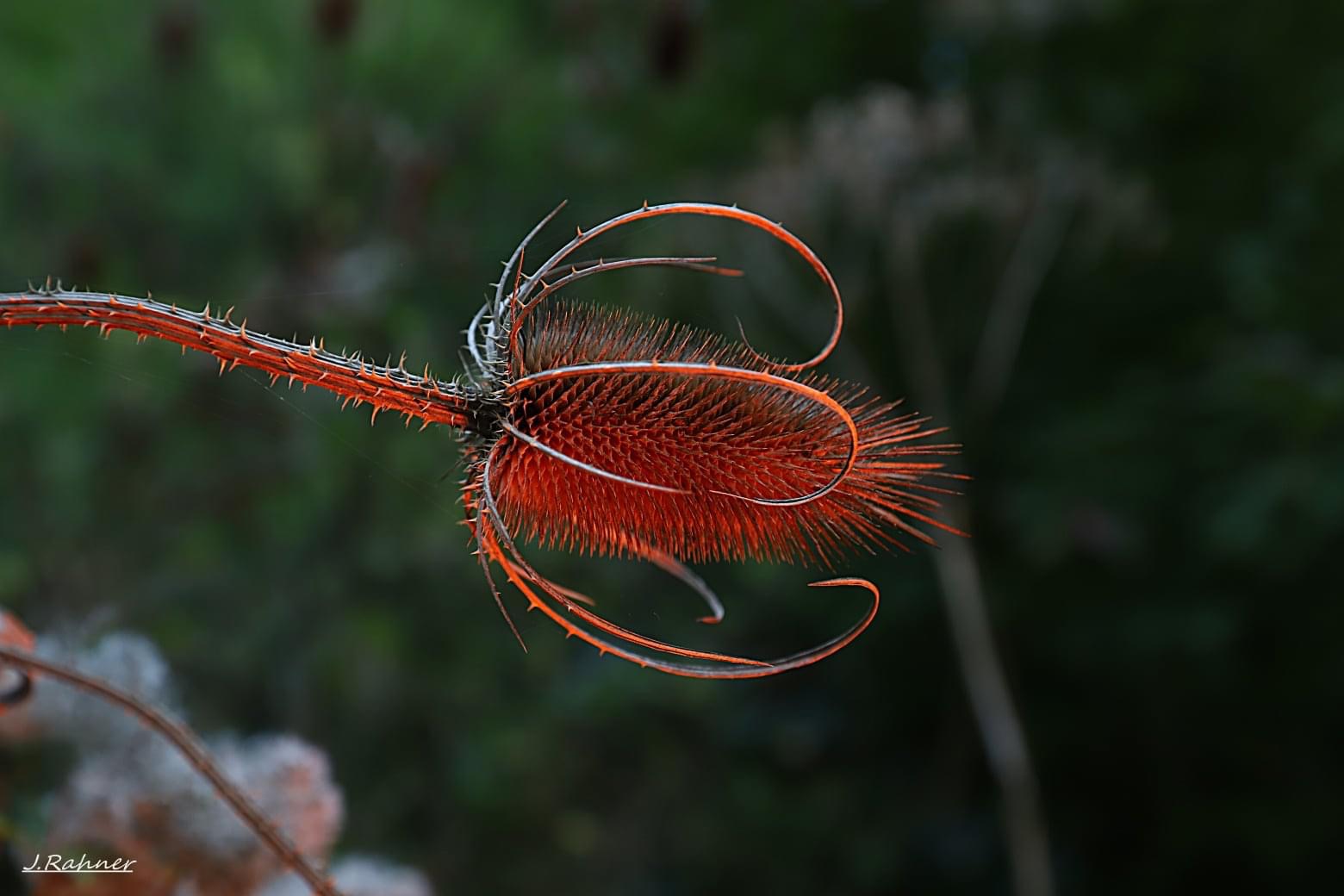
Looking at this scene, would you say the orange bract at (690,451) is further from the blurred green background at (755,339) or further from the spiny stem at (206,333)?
the blurred green background at (755,339)

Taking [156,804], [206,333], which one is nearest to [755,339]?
[156,804]

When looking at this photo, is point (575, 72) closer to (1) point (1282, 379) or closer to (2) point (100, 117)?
(2) point (100, 117)

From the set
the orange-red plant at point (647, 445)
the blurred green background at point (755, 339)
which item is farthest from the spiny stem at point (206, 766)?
the blurred green background at point (755, 339)

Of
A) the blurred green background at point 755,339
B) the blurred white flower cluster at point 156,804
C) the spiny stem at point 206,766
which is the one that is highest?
the blurred green background at point 755,339

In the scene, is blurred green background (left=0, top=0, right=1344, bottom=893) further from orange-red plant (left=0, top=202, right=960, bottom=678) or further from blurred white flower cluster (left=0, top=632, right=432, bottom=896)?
orange-red plant (left=0, top=202, right=960, bottom=678)

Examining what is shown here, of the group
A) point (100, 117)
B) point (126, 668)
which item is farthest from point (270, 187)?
point (126, 668)

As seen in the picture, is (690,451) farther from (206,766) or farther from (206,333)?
(206,766)

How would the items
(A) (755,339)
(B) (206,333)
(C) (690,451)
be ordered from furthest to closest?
(A) (755,339) → (C) (690,451) → (B) (206,333)
